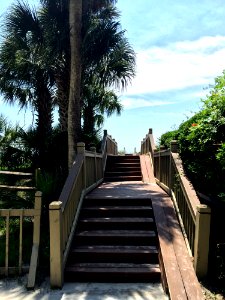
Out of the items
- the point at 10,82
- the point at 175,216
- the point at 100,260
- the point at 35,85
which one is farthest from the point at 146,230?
the point at 10,82

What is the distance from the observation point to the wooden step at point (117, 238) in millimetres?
5570

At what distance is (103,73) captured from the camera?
36.0ft

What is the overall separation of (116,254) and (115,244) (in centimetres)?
36

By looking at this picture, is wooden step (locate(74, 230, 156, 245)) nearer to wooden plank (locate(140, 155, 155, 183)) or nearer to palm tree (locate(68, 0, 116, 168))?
palm tree (locate(68, 0, 116, 168))

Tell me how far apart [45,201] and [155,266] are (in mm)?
2724

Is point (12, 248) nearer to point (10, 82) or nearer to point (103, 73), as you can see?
point (103, 73)

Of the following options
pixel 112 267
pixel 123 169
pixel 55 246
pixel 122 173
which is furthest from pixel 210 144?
pixel 123 169

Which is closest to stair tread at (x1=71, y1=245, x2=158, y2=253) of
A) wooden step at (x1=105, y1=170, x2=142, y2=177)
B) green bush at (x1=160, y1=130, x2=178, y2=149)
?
green bush at (x1=160, y1=130, x2=178, y2=149)

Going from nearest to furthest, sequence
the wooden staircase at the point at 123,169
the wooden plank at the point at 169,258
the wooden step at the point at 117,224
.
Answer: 1. the wooden plank at the point at 169,258
2. the wooden step at the point at 117,224
3. the wooden staircase at the point at 123,169

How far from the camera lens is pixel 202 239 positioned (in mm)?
4438

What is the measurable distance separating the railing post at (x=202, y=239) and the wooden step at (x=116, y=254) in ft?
2.87

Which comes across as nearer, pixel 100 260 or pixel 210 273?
pixel 210 273

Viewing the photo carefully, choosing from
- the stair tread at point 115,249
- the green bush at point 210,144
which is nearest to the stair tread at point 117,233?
the stair tread at point 115,249

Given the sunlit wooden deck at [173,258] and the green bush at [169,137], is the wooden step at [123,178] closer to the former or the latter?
the green bush at [169,137]
